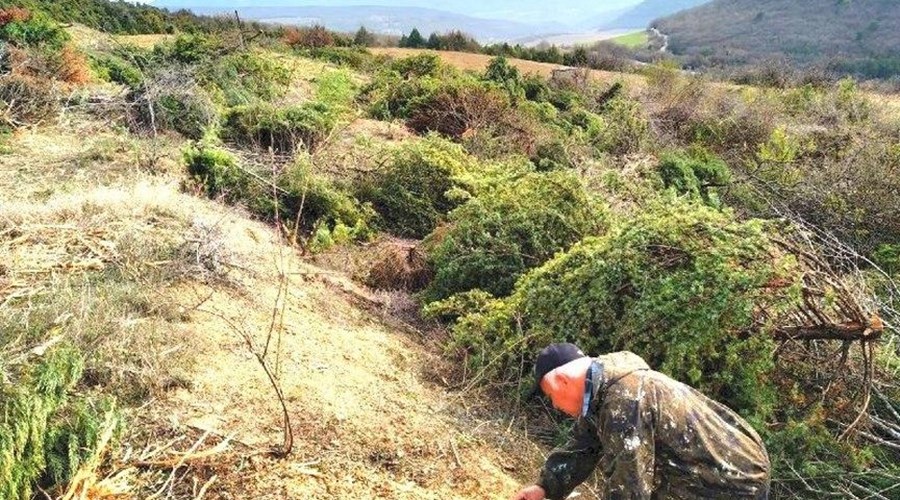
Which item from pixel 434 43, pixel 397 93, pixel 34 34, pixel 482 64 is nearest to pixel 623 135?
pixel 397 93

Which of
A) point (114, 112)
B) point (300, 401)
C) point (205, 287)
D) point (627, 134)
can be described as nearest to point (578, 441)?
point (300, 401)

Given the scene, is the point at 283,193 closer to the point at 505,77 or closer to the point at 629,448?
the point at 629,448

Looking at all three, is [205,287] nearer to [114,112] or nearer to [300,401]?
[300,401]

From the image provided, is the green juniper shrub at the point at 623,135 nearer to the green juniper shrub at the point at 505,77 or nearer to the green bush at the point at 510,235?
the green juniper shrub at the point at 505,77

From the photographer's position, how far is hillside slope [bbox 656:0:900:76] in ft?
244

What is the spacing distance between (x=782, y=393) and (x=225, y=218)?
14.8 ft

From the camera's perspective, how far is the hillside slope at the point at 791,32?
7431cm

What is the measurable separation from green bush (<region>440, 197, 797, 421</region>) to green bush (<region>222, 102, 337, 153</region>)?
4.88m

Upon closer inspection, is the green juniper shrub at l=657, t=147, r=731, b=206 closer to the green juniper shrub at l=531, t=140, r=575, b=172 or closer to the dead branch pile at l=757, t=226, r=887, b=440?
the green juniper shrub at l=531, t=140, r=575, b=172

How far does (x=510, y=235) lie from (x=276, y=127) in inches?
170

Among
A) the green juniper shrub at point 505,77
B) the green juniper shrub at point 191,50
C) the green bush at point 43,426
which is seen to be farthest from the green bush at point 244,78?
the green bush at point 43,426

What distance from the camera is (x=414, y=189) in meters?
8.46

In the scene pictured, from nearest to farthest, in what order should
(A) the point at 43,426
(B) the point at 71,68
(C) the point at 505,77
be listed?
1. (A) the point at 43,426
2. (B) the point at 71,68
3. (C) the point at 505,77

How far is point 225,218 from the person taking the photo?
629cm
